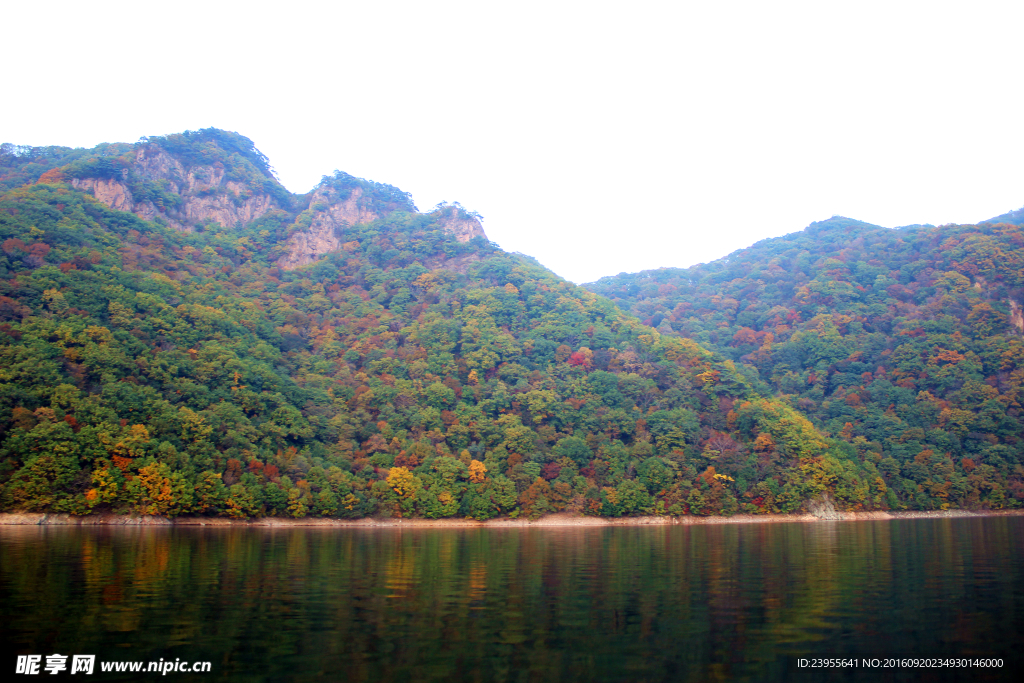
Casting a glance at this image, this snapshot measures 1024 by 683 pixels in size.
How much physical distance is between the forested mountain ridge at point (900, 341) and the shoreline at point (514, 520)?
3859 millimetres

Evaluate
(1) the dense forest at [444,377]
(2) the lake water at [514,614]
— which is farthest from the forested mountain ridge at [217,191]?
(2) the lake water at [514,614]

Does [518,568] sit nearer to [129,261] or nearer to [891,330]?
[129,261]

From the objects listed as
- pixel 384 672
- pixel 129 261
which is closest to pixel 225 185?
pixel 129 261

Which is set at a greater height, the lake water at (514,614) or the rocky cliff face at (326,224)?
the rocky cliff face at (326,224)

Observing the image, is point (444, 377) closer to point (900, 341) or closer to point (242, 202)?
point (900, 341)

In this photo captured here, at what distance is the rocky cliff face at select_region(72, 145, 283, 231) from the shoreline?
8623cm

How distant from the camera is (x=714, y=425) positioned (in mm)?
87562

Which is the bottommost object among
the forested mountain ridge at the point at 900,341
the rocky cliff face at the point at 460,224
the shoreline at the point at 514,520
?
the shoreline at the point at 514,520

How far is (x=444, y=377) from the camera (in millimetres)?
92812

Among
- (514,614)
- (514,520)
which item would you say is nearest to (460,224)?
(514,520)

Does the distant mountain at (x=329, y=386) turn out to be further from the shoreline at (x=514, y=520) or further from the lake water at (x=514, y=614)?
the lake water at (x=514, y=614)

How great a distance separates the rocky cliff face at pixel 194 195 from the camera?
131 metres

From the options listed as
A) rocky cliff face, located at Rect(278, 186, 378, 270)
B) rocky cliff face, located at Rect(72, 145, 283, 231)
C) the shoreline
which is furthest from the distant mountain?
rocky cliff face, located at Rect(278, 186, 378, 270)

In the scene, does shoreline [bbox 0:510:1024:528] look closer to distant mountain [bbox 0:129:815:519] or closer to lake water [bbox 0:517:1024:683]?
distant mountain [bbox 0:129:815:519]
